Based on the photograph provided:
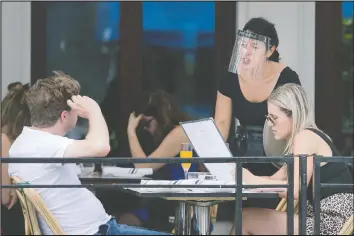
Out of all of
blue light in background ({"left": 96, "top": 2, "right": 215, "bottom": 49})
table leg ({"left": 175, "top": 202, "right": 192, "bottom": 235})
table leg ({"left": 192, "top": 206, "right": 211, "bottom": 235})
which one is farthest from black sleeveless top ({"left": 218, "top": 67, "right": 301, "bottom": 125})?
table leg ({"left": 192, "top": 206, "right": 211, "bottom": 235})

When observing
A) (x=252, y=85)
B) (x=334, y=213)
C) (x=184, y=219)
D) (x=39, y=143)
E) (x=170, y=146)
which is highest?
(x=252, y=85)

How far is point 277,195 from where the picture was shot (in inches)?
163

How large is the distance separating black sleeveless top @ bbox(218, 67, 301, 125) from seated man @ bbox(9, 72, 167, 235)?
1414 mm

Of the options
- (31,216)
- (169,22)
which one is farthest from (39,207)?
(169,22)

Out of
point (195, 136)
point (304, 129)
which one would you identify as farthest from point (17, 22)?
point (304, 129)

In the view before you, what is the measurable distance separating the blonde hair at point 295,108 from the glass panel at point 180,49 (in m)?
1.18

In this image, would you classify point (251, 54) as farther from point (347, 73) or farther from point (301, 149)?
point (301, 149)

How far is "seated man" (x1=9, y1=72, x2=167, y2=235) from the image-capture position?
13.1 feet

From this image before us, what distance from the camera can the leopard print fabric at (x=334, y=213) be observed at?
4.28 m

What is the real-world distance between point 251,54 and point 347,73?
0.86m

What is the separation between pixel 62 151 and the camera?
396 cm

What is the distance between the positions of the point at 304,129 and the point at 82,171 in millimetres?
1647

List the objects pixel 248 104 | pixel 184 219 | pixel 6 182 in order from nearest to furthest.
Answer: pixel 184 219 → pixel 6 182 → pixel 248 104

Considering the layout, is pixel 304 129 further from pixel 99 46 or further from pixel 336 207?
pixel 99 46
